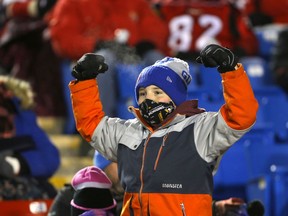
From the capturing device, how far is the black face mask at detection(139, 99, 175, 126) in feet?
15.1

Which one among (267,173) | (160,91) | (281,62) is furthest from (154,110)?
(281,62)

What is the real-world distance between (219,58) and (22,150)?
6.65 ft

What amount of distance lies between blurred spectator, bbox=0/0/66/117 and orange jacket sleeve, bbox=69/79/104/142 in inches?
140

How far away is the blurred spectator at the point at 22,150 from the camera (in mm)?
5840

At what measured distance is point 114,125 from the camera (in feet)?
15.6

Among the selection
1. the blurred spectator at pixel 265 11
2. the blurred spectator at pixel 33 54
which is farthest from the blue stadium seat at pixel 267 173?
the blurred spectator at pixel 265 11

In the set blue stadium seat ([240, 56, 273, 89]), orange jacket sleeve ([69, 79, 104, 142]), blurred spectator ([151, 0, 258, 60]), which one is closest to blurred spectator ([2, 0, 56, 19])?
blurred spectator ([151, 0, 258, 60])

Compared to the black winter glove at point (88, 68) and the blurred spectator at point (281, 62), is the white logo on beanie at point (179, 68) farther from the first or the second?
the blurred spectator at point (281, 62)

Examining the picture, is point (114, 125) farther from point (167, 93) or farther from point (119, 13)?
point (119, 13)

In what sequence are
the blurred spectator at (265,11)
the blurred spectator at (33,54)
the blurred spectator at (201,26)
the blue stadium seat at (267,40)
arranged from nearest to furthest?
the blurred spectator at (33,54) < the blurred spectator at (201,26) < the blue stadium seat at (267,40) < the blurred spectator at (265,11)

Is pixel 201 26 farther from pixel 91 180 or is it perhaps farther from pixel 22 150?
pixel 91 180

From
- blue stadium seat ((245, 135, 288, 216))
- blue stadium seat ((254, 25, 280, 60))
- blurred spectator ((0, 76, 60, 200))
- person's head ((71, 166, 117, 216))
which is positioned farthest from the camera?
blue stadium seat ((254, 25, 280, 60))

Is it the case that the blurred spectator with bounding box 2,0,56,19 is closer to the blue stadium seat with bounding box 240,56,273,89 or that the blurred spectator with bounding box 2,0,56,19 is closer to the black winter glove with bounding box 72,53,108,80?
the blue stadium seat with bounding box 240,56,273,89

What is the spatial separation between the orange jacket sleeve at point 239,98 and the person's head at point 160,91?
302 mm
